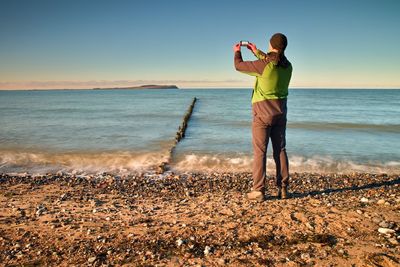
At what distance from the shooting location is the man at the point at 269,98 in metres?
5.34

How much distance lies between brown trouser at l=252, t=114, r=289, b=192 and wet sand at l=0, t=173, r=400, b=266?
0.56 meters

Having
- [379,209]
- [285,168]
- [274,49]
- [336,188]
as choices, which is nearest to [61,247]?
[285,168]

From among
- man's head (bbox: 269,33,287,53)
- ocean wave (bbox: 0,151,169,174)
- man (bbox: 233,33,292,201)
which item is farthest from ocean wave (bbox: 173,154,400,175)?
man's head (bbox: 269,33,287,53)

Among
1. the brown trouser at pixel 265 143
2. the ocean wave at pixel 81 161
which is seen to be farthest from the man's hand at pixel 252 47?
the ocean wave at pixel 81 161

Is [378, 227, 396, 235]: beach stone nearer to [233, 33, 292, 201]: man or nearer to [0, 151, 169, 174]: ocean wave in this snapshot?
[233, 33, 292, 201]: man

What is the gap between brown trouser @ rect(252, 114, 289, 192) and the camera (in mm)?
5707

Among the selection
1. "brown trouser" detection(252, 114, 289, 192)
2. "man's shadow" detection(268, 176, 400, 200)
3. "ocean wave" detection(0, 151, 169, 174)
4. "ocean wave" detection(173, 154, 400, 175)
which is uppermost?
"brown trouser" detection(252, 114, 289, 192)

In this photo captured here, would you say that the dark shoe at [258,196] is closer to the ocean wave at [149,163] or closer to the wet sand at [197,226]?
the wet sand at [197,226]

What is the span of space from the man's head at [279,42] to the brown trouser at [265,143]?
1180 millimetres

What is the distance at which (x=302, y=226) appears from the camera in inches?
193

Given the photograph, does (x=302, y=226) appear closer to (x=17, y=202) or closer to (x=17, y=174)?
(x=17, y=202)

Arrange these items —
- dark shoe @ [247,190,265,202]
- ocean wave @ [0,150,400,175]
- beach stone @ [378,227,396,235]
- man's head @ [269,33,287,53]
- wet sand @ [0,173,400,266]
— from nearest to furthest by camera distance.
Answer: wet sand @ [0,173,400,266] < beach stone @ [378,227,396,235] < man's head @ [269,33,287,53] < dark shoe @ [247,190,265,202] < ocean wave @ [0,150,400,175]

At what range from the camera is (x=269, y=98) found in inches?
220

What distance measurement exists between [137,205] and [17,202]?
2502 millimetres
